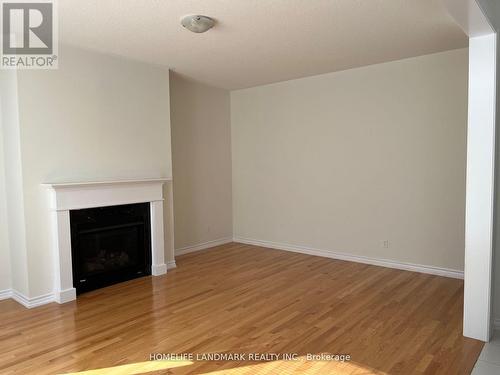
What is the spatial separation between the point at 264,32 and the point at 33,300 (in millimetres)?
3519

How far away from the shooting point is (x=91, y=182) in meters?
3.87

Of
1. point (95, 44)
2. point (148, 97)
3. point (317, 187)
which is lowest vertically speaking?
point (317, 187)

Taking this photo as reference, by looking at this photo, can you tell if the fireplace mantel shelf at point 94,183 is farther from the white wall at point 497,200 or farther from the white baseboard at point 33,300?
the white wall at point 497,200

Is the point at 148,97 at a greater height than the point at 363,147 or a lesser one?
greater

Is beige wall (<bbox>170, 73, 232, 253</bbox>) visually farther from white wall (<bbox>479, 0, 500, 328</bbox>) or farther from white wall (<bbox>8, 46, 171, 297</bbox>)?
white wall (<bbox>479, 0, 500, 328</bbox>)

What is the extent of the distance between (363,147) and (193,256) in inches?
116

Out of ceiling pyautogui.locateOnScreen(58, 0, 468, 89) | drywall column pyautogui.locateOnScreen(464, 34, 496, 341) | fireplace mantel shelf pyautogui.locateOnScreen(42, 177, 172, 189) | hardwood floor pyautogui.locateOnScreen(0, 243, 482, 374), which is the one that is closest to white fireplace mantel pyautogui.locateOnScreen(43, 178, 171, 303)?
fireplace mantel shelf pyautogui.locateOnScreen(42, 177, 172, 189)

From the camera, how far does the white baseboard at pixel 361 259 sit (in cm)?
432

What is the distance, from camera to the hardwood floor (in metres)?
2.50

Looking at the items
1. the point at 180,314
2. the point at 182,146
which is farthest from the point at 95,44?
the point at 180,314

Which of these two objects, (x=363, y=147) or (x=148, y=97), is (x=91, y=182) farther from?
(x=363, y=147)

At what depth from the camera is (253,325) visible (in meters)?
3.09

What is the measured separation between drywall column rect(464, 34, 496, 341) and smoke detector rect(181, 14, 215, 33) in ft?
6.95

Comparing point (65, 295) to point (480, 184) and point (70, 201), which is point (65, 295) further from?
point (480, 184)
